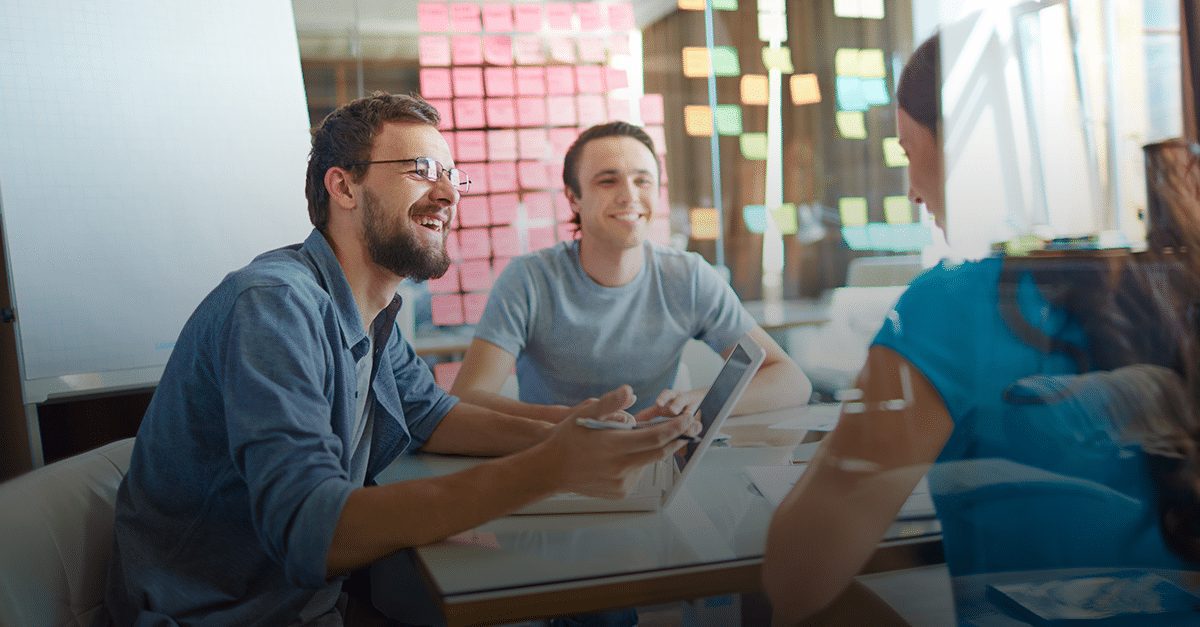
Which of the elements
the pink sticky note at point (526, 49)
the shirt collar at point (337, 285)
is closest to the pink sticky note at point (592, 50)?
the pink sticky note at point (526, 49)

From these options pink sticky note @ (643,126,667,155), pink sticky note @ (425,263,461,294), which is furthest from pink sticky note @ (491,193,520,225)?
pink sticky note @ (643,126,667,155)

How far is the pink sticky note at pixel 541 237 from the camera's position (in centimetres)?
220

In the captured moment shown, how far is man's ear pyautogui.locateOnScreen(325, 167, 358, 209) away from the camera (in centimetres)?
122

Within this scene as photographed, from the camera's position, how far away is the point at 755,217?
1170mm

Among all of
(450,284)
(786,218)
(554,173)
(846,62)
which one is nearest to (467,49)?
(554,173)

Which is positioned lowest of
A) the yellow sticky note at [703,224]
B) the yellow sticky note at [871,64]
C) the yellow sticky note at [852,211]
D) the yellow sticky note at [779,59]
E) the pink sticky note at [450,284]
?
the pink sticky note at [450,284]

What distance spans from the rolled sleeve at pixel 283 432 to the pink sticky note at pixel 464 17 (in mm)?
1630

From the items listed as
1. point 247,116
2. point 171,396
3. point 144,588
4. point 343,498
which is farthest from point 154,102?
point 343,498

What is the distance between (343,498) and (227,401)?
6.1 inches

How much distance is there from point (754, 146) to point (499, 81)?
134 centimetres

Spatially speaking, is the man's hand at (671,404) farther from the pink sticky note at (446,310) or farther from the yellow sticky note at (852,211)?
the pink sticky note at (446,310)

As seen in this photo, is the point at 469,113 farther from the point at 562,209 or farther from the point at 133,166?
the point at 133,166

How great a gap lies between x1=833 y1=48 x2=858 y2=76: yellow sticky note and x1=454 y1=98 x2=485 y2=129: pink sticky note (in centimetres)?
160

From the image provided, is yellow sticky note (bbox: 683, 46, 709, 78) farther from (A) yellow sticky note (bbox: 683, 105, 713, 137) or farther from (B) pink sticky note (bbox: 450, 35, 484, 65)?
(B) pink sticky note (bbox: 450, 35, 484, 65)
